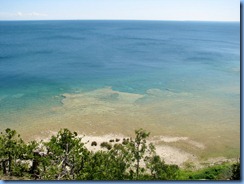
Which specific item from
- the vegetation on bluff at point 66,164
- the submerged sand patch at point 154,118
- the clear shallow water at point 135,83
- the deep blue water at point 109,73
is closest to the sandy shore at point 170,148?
the submerged sand patch at point 154,118

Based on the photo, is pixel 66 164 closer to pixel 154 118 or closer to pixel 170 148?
pixel 170 148

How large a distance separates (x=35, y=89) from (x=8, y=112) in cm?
345

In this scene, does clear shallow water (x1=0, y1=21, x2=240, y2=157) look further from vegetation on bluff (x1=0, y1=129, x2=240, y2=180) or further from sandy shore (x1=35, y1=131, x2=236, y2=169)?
vegetation on bluff (x1=0, y1=129, x2=240, y2=180)

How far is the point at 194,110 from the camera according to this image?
1462 centimetres

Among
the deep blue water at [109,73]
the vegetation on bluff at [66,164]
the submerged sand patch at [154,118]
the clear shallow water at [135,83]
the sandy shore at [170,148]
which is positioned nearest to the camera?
the vegetation on bluff at [66,164]

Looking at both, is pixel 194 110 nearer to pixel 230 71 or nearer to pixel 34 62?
pixel 230 71

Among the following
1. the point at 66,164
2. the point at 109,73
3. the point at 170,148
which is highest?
the point at 109,73

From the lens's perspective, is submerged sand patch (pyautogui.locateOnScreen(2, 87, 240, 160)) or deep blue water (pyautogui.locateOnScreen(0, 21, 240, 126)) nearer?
submerged sand patch (pyautogui.locateOnScreen(2, 87, 240, 160))

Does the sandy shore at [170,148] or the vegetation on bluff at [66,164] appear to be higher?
the vegetation on bluff at [66,164]

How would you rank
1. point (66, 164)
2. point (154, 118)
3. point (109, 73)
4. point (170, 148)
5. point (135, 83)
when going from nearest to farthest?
1. point (66, 164)
2. point (170, 148)
3. point (154, 118)
4. point (135, 83)
5. point (109, 73)

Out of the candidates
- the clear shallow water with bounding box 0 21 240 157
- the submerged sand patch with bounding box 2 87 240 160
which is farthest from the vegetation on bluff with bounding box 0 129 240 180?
the clear shallow water with bounding box 0 21 240 157

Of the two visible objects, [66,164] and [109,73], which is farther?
[109,73]

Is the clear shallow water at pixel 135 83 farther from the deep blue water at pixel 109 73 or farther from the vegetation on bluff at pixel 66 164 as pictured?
the vegetation on bluff at pixel 66 164

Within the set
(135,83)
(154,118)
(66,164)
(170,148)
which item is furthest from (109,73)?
(66,164)
